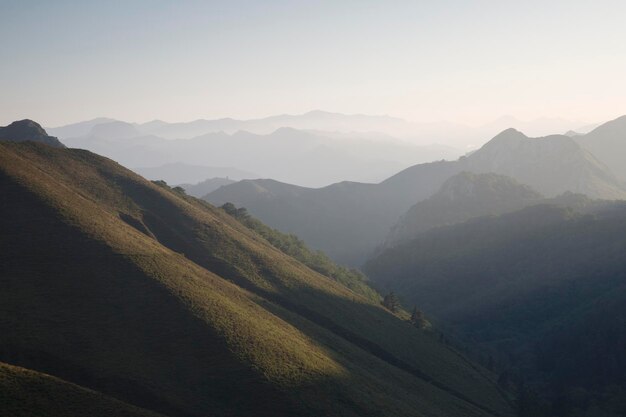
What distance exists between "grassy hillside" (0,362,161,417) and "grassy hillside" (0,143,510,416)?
4.16 m

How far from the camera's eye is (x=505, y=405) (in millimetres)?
103688

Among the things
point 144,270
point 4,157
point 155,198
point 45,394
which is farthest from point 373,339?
point 4,157

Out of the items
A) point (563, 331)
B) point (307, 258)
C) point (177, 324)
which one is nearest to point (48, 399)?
point (177, 324)

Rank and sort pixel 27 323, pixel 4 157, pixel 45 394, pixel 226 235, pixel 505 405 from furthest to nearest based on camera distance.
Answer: pixel 226 235 → pixel 505 405 → pixel 4 157 → pixel 27 323 → pixel 45 394

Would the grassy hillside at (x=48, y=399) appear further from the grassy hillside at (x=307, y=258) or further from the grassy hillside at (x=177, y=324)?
Result: the grassy hillside at (x=307, y=258)

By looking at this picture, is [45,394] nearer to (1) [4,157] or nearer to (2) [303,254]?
(1) [4,157]

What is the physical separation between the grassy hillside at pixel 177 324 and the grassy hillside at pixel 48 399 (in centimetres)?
416

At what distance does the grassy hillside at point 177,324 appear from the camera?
5912 cm

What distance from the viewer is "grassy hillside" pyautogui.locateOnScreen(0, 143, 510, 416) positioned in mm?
59125

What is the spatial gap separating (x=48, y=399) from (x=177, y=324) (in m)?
21.5

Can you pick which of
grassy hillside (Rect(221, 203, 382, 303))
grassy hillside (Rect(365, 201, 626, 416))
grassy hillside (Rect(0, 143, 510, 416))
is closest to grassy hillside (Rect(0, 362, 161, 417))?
grassy hillside (Rect(0, 143, 510, 416))

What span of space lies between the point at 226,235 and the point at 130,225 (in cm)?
2383

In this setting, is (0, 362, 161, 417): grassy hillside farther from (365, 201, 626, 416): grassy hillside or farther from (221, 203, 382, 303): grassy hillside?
(221, 203, 382, 303): grassy hillside

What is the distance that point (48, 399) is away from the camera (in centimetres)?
4812
